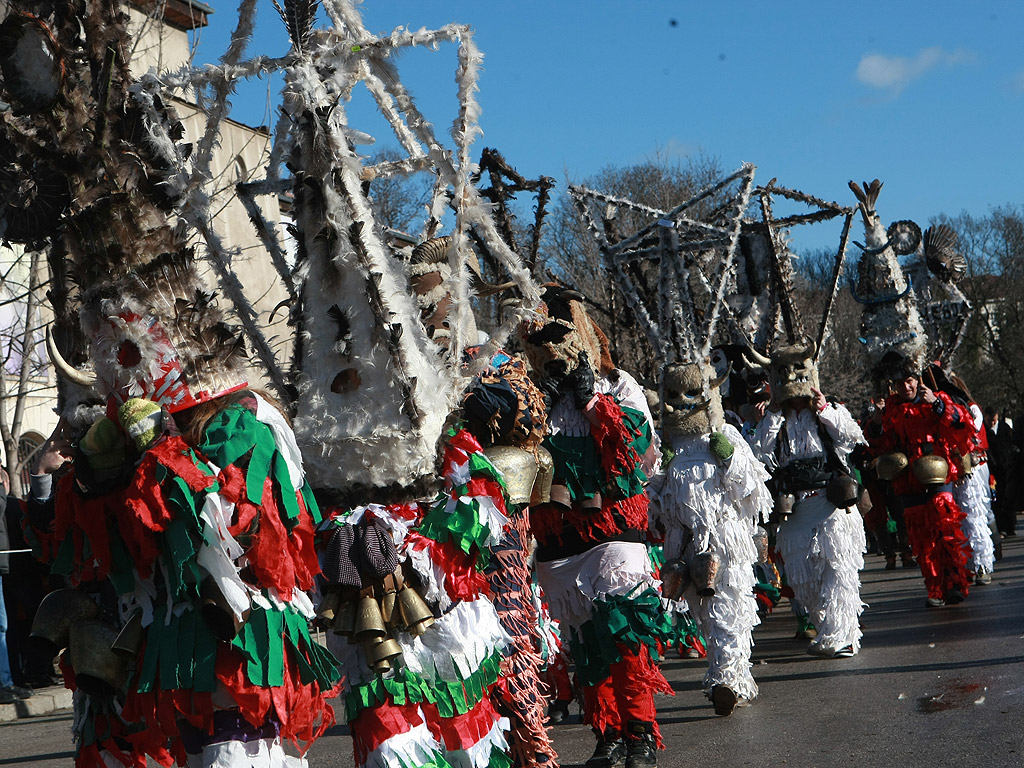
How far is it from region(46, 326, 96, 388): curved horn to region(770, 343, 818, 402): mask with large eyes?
5.99 metres

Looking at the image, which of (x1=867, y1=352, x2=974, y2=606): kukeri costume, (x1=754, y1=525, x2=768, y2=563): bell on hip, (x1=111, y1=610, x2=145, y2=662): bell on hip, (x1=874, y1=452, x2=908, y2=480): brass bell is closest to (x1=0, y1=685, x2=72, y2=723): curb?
(x1=754, y1=525, x2=768, y2=563): bell on hip

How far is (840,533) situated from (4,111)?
21.0 feet

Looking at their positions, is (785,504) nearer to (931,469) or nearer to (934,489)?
(931,469)

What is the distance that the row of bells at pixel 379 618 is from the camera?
374cm

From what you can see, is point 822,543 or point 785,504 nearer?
point 822,543

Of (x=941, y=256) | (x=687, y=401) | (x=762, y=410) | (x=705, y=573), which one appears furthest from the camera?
(x=941, y=256)

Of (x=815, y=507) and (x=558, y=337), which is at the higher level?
(x=558, y=337)

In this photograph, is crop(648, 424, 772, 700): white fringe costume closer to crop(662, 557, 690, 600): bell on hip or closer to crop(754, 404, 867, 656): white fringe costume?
crop(662, 557, 690, 600): bell on hip

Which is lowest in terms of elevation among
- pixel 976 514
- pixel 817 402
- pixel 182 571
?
pixel 976 514

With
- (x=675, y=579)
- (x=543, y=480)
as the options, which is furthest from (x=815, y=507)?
(x=543, y=480)

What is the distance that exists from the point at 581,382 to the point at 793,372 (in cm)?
328

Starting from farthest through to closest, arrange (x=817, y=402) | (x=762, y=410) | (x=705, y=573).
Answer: (x=762, y=410) < (x=817, y=402) < (x=705, y=573)

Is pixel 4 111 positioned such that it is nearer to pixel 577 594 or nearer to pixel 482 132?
pixel 482 132

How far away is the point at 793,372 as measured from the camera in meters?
8.64
